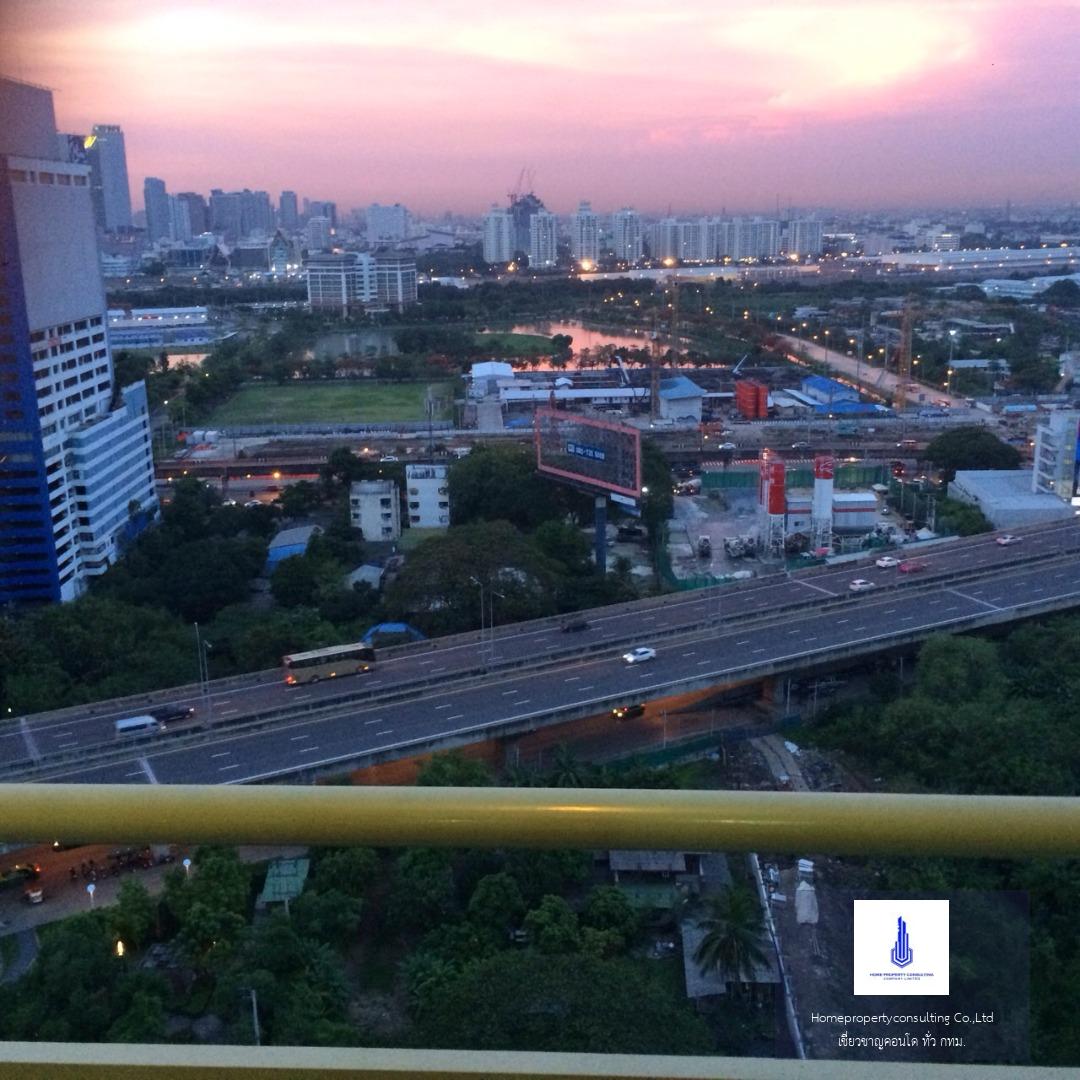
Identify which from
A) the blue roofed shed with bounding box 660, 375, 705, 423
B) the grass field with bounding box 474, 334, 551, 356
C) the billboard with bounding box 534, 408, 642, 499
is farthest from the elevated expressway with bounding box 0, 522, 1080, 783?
the grass field with bounding box 474, 334, 551, 356

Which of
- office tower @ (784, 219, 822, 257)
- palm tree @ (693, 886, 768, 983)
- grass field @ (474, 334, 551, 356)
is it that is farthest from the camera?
office tower @ (784, 219, 822, 257)

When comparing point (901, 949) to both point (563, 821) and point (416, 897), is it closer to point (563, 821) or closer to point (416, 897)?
point (563, 821)

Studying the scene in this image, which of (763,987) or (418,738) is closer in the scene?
(763,987)

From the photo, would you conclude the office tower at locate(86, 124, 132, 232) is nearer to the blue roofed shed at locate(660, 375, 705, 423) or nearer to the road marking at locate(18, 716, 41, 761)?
the road marking at locate(18, 716, 41, 761)

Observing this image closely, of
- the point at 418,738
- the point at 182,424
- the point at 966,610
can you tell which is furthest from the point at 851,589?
the point at 182,424

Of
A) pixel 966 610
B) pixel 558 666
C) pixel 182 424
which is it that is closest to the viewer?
A: pixel 558 666

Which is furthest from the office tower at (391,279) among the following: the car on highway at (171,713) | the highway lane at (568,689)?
the car on highway at (171,713)

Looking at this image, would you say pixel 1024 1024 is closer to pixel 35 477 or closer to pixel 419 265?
pixel 35 477
